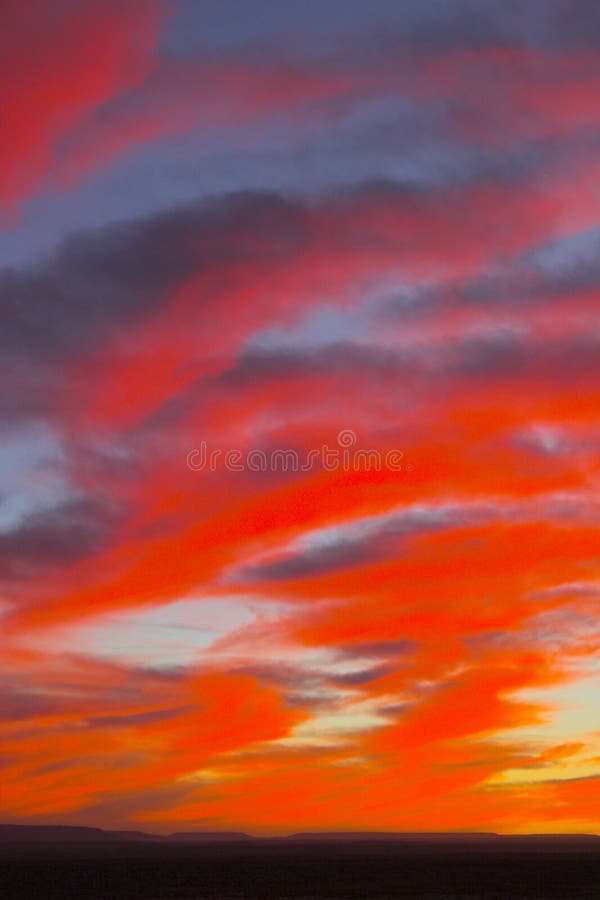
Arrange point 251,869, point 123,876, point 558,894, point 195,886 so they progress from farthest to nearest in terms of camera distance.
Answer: point 251,869 → point 123,876 → point 195,886 → point 558,894

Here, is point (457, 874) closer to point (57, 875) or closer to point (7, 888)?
point (57, 875)

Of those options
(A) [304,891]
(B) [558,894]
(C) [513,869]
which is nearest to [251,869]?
(C) [513,869]

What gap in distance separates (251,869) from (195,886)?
2979cm

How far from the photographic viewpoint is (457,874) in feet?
321

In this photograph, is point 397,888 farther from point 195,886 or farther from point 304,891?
point 195,886

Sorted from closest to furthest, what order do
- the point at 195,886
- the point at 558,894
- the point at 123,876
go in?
the point at 558,894
the point at 195,886
the point at 123,876

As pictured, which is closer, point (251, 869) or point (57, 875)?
point (57, 875)

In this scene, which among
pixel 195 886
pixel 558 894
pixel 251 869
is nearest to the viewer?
pixel 558 894

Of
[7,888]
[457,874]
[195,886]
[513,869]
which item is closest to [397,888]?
[195,886]

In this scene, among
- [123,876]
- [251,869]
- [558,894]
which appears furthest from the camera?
[251,869]

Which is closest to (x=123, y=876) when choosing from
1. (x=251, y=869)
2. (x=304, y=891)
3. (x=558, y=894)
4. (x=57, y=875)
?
(x=57, y=875)

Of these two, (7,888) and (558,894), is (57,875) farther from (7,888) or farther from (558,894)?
(558,894)

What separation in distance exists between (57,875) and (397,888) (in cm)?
3306

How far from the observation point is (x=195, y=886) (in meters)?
77.1
